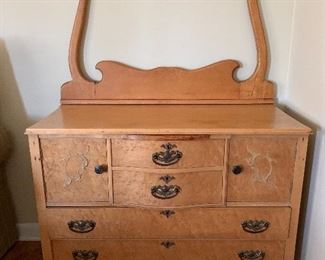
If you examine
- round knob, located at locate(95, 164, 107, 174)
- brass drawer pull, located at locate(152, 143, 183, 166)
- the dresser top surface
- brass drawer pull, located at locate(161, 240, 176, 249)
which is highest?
the dresser top surface

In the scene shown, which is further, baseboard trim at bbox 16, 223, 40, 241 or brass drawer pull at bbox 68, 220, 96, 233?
baseboard trim at bbox 16, 223, 40, 241

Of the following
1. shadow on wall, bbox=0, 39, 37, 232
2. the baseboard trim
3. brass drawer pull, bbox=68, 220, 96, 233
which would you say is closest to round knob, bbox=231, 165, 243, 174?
brass drawer pull, bbox=68, 220, 96, 233

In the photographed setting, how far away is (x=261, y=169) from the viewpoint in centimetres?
124

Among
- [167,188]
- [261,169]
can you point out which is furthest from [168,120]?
[261,169]

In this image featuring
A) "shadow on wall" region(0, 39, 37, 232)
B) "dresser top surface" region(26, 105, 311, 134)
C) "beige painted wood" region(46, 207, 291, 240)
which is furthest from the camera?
"shadow on wall" region(0, 39, 37, 232)

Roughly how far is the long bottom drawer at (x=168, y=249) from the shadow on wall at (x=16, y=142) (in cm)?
57

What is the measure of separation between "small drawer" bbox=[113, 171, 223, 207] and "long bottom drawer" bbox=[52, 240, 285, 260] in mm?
186

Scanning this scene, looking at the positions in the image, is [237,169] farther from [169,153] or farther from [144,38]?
[144,38]

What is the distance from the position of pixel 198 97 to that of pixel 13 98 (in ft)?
3.04

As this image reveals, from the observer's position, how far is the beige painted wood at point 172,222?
4.21 ft

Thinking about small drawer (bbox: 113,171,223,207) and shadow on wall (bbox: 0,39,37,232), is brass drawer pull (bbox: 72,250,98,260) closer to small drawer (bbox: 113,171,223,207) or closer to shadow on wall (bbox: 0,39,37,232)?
small drawer (bbox: 113,171,223,207)

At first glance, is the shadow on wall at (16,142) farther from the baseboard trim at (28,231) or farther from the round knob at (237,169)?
the round knob at (237,169)

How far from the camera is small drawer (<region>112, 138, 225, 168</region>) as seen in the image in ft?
3.93

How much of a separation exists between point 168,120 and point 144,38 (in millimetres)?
491
